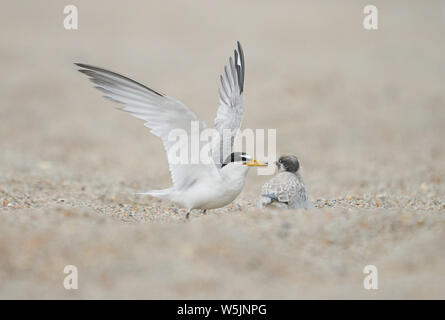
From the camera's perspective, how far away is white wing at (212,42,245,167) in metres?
5.46

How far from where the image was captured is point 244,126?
37.9 ft

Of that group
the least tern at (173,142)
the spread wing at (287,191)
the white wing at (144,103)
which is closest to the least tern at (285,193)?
the spread wing at (287,191)

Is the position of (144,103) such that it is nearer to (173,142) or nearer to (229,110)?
(173,142)

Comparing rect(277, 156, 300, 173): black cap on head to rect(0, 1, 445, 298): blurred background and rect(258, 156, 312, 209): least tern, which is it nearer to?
rect(258, 156, 312, 209): least tern

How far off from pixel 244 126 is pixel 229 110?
586 centimetres

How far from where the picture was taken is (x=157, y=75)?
14.6 m

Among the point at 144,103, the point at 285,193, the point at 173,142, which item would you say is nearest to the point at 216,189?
the point at 173,142

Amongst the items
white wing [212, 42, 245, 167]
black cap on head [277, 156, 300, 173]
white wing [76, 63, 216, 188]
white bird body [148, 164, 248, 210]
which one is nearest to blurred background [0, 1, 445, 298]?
white bird body [148, 164, 248, 210]

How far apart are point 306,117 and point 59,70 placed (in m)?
→ 7.39

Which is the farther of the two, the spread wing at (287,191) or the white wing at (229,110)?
the white wing at (229,110)

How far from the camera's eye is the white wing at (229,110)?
5457mm

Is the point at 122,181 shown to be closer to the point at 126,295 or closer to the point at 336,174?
the point at 336,174

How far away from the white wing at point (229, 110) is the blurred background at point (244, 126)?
2.24ft

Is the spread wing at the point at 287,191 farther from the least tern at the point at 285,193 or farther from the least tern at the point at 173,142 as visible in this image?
the least tern at the point at 173,142
